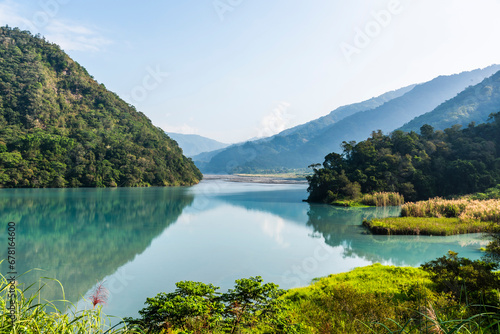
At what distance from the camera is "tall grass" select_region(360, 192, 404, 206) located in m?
30.2

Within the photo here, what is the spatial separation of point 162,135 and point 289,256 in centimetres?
Result: 7582

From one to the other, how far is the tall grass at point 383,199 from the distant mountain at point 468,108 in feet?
263

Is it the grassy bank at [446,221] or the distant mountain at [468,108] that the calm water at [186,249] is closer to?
the grassy bank at [446,221]

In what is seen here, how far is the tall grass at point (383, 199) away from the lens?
3022cm

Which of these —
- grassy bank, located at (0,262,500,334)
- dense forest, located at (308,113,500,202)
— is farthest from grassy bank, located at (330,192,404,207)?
grassy bank, located at (0,262,500,334)

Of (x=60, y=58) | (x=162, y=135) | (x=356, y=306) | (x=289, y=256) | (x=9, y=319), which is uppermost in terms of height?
(x=60, y=58)

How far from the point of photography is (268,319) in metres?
4.46

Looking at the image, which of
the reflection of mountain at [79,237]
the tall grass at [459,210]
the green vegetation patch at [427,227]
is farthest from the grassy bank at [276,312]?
the tall grass at [459,210]

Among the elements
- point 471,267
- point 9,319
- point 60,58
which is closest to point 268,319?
point 9,319

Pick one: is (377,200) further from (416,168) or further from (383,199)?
(416,168)

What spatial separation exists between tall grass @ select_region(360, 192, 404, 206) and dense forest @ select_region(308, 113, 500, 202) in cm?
132

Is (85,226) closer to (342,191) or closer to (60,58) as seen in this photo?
(342,191)

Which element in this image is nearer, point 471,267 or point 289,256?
point 471,267

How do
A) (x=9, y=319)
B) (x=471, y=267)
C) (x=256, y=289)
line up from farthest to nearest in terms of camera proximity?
(x=471, y=267)
(x=256, y=289)
(x=9, y=319)
